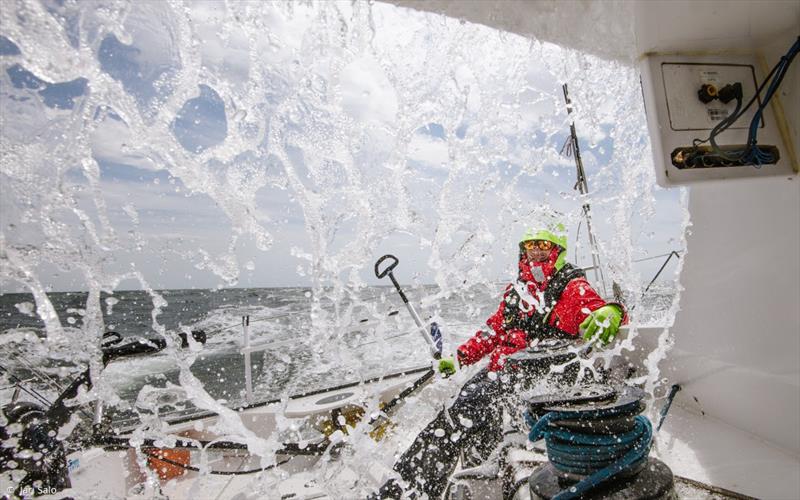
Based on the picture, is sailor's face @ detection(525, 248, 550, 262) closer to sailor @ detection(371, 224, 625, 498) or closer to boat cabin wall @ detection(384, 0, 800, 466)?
sailor @ detection(371, 224, 625, 498)

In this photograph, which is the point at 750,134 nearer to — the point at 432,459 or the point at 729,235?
the point at 729,235

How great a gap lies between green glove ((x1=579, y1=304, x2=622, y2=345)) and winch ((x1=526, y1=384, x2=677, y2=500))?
60.8 inches

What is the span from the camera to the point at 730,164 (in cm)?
160

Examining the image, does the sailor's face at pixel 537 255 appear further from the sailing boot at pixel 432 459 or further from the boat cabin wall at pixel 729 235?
the sailing boot at pixel 432 459

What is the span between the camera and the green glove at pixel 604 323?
2719mm

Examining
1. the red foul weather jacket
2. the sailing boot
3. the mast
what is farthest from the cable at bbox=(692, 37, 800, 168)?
the sailing boot

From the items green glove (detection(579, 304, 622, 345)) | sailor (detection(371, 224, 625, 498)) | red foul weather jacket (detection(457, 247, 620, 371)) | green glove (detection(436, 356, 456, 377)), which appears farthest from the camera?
green glove (detection(436, 356, 456, 377))

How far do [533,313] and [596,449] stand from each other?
7.39 feet

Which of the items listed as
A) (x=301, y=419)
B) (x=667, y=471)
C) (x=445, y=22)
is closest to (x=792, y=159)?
(x=667, y=471)

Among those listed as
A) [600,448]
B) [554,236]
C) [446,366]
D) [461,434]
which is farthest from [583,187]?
[600,448]

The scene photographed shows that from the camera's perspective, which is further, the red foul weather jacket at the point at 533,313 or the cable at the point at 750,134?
the red foul weather jacket at the point at 533,313

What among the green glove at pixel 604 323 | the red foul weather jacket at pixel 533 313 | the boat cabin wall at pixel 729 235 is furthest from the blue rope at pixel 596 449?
the red foul weather jacket at pixel 533 313

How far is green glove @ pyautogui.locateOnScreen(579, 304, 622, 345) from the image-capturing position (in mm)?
2719

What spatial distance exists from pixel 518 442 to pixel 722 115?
1.96 metres
